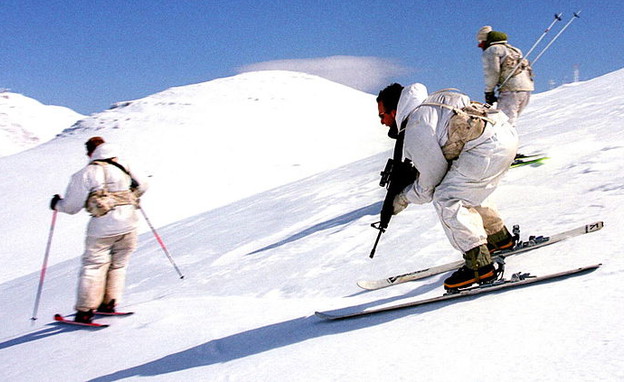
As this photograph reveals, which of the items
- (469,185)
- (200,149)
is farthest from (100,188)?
(200,149)

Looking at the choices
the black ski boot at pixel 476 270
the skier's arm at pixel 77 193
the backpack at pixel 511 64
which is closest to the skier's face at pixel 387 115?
the black ski boot at pixel 476 270

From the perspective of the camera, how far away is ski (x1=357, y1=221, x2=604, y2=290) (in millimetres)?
3744

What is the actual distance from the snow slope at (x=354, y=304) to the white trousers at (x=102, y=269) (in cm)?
30

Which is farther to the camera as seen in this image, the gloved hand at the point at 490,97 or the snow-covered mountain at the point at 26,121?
the snow-covered mountain at the point at 26,121

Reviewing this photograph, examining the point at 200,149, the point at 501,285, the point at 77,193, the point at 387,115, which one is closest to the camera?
the point at 501,285

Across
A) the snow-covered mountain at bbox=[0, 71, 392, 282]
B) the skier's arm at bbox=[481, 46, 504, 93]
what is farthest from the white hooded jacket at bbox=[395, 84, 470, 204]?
the snow-covered mountain at bbox=[0, 71, 392, 282]

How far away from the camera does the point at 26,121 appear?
133 metres

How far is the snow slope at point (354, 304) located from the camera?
234 centimetres

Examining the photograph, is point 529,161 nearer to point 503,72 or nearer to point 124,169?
point 503,72

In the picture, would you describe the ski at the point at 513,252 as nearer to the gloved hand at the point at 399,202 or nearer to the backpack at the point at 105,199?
the gloved hand at the point at 399,202

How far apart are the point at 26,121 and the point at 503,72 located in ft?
492

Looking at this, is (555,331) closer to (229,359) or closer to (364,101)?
(229,359)

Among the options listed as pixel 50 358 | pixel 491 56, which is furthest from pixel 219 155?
pixel 50 358

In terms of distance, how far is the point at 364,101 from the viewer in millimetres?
39375
